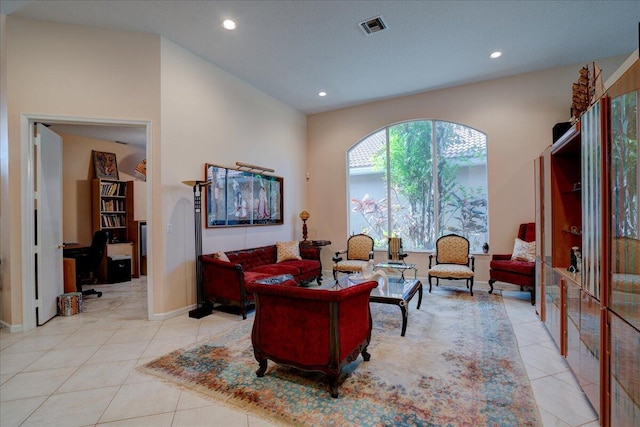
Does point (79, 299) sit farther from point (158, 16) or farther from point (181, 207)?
point (158, 16)

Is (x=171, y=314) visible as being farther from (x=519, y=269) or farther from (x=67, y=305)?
(x=519, y=269)

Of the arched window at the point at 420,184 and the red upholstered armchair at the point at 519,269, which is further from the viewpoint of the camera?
the arched window at the point at 420,184

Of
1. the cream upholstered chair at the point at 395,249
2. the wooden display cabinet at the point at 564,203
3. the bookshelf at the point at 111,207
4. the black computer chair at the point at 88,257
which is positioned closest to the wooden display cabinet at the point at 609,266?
the wooden display cabinet at the point at 564,203

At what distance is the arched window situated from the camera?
5.43 metres

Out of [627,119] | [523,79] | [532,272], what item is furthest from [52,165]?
[523,79]

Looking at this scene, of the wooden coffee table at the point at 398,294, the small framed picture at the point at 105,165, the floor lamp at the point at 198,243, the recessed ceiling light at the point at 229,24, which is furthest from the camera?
the small framed picture at the point at 105,165

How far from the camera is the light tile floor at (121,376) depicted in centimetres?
194

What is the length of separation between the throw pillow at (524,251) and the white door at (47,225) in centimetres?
663

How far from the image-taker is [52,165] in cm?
393

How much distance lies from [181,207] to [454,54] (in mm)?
4485

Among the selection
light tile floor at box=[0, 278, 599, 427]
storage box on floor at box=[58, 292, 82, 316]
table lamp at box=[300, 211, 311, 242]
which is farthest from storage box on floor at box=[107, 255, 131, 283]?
table lamp at box=[300, 211, 311, 242]

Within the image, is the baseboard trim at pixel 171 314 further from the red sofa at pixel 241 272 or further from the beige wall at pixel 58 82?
the beige wall at pixel 58 82

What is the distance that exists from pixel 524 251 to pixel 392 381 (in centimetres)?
356

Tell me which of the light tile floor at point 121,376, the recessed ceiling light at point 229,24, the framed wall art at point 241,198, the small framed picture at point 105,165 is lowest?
the light tile floor at point 121,376
